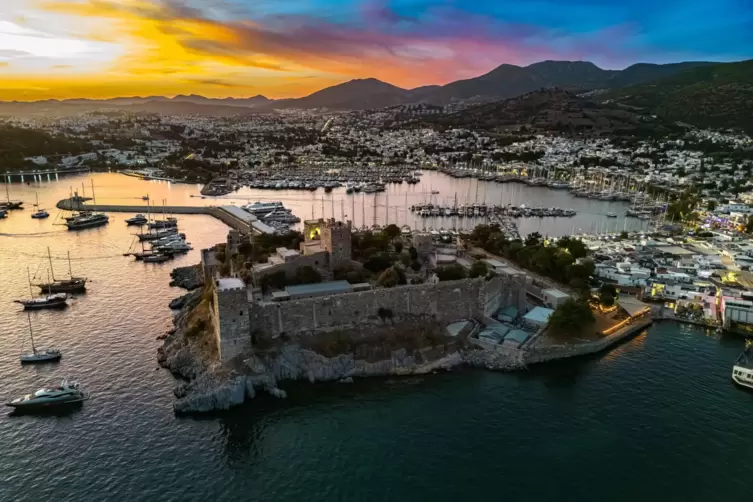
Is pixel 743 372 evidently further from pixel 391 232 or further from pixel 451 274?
pixel 391 232

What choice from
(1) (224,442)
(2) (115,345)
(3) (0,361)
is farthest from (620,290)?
(3) (0,361)

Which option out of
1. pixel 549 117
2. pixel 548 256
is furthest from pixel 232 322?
pixel 549 117

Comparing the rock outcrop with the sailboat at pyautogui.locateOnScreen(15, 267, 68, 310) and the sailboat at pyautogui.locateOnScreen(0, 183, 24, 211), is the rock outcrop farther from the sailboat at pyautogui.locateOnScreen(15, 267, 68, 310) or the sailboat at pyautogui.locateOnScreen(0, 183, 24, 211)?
the sailboat at pyautogui.locateOnScreen(0, 183, 24, 211)

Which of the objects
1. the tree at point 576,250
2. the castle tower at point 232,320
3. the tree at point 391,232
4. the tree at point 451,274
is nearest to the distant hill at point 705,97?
the tree at point 576,250

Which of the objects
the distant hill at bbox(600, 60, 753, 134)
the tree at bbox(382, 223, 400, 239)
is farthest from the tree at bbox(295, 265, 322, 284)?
the distant hill at bbox(600, 60, 753, 134)

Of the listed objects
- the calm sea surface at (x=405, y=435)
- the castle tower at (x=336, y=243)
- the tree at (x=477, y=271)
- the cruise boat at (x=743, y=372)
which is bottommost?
the calm sea surface at (x=405, y=435)

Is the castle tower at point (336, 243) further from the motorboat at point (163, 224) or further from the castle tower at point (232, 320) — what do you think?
the motorboat at point (163, 224)

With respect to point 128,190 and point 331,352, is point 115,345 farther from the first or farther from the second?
point 128,190

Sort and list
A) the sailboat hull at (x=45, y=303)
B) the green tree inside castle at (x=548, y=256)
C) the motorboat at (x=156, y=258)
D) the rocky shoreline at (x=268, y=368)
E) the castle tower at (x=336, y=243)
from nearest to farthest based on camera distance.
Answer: the rocky shoreline at (x=268, y=368) < the castle tower at (x=336, y=243) < the sailboat hull at (x=45, y=303) < the green tree inside castle at (x=548, y=256) < the motorboat at (x=156, y=258)
